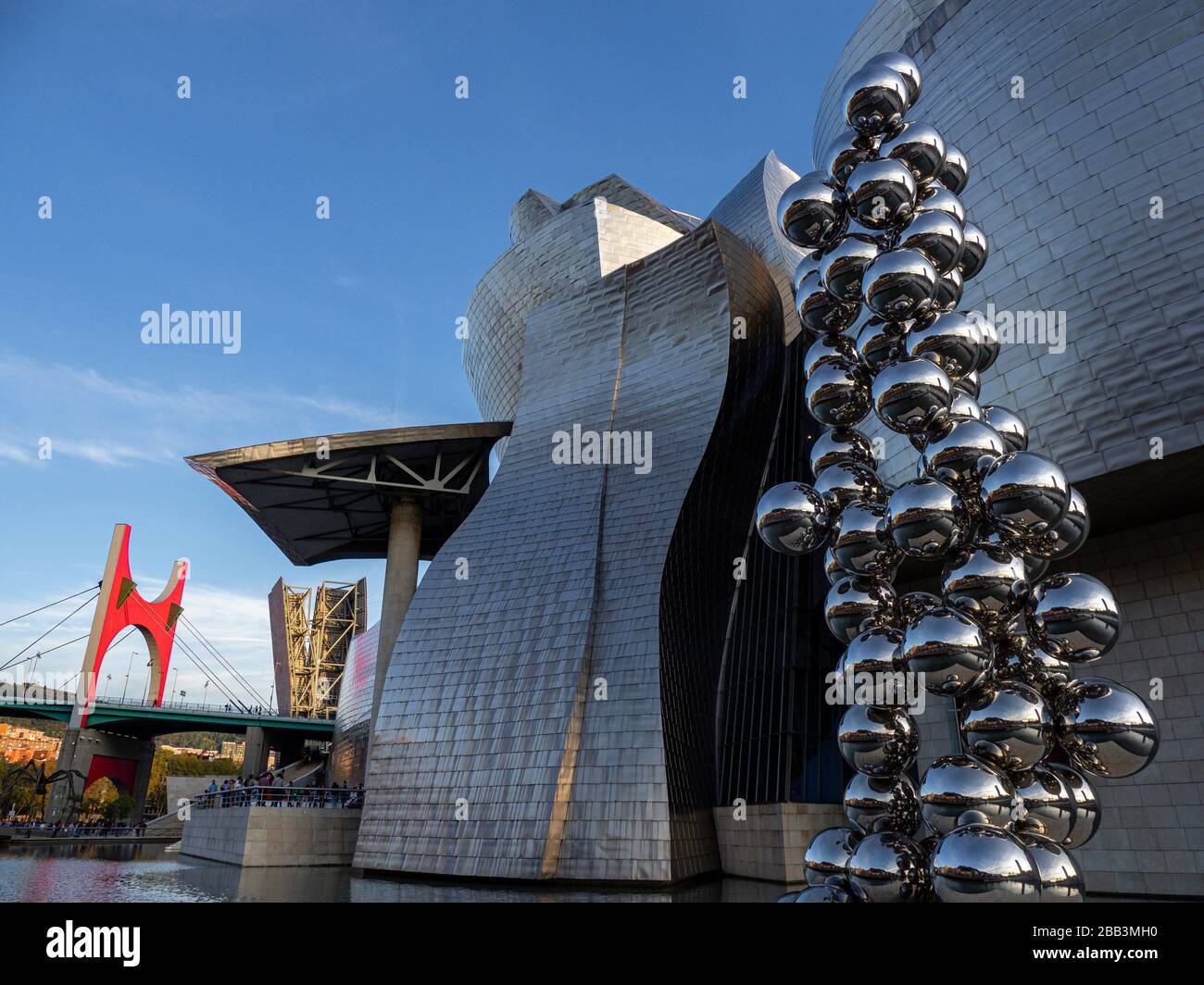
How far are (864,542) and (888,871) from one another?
1.66 metres

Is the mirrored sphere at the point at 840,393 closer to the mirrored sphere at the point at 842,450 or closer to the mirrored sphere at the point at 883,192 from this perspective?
the mirrored sphere at the point at 842,450

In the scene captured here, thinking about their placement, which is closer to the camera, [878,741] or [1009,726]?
[1009,726]

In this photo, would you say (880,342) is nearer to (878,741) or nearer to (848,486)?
Result: (848,486)

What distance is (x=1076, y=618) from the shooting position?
4.01m

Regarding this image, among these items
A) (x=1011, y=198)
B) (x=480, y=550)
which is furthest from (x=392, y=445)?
(x=1011, y=198)

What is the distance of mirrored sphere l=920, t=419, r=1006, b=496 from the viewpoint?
165 inches

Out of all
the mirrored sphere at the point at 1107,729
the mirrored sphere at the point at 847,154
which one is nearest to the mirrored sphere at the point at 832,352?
the mirrored sphere at the point at 847,154

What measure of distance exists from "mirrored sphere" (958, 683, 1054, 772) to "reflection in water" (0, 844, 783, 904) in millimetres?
5840

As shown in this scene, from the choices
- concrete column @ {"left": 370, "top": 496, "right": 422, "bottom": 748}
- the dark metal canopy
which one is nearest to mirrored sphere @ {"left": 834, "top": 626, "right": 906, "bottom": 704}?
concrete column @ {"left": 370, "top": 496, "right": 422, "bottom": 748}

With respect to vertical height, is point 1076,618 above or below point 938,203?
below

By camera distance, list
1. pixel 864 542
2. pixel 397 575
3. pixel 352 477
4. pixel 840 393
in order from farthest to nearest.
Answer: pixel 352 477 < pixel 397 575 < pixel 840 393 < pixel 864 542

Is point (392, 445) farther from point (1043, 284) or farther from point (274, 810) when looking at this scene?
point (1043, 284)

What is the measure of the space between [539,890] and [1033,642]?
1054 centimetres

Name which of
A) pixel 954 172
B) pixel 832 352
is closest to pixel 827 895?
pixel 832 352
